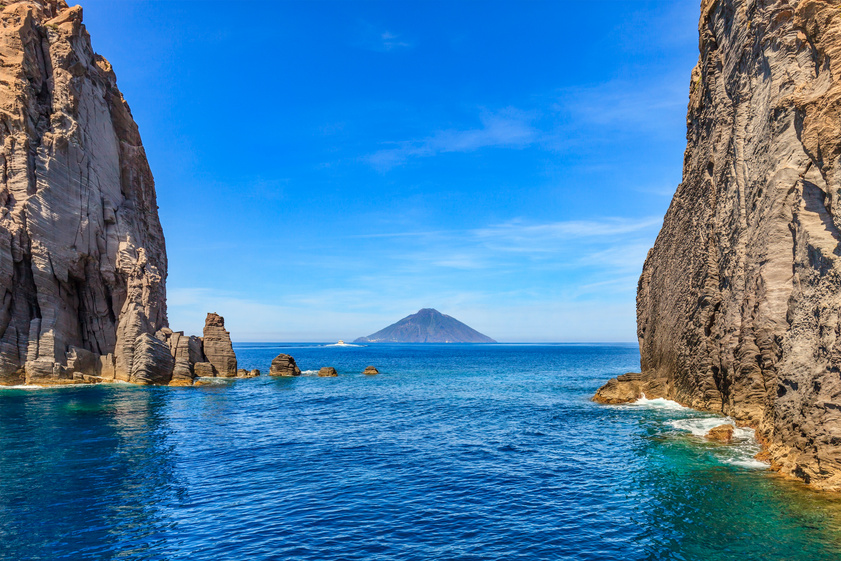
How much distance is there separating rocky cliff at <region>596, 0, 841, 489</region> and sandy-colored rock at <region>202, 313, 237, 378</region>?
7276 centimetres

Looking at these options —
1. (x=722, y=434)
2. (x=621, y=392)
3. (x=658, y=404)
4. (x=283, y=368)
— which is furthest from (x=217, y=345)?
(x=722, y=434)

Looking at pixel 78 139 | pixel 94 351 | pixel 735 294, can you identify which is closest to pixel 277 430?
pixel 735 294

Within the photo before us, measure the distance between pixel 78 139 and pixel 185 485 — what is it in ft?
222

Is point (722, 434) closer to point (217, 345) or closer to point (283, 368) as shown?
point (283, 368)

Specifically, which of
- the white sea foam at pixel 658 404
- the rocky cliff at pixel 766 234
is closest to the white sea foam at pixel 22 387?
the white sea foam at pixel 658 404

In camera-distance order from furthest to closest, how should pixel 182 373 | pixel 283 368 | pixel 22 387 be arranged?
pixel 283 368, pixel 182 373, pixel 22 387

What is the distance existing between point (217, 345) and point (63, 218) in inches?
1258

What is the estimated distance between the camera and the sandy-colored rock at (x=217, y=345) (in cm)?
8731

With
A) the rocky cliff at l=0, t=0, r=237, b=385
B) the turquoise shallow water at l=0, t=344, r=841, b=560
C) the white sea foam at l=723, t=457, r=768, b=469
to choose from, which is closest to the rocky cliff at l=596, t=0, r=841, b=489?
the white sea foam at l=723, t=457, r=768, b=469

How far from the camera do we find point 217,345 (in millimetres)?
89062

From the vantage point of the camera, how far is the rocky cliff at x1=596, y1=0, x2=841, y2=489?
75.8ft

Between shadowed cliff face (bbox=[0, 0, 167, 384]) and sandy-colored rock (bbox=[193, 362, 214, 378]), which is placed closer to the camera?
shadowed cliff face (bbox=[0, 0, 167, 384])

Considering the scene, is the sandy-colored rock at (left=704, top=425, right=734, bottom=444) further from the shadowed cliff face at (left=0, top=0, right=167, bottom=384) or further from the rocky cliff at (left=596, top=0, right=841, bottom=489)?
the shadowed cliff face at (left=0, top=0, right=167, bottom=384)

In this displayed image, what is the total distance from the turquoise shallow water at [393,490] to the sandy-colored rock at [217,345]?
40.1m
